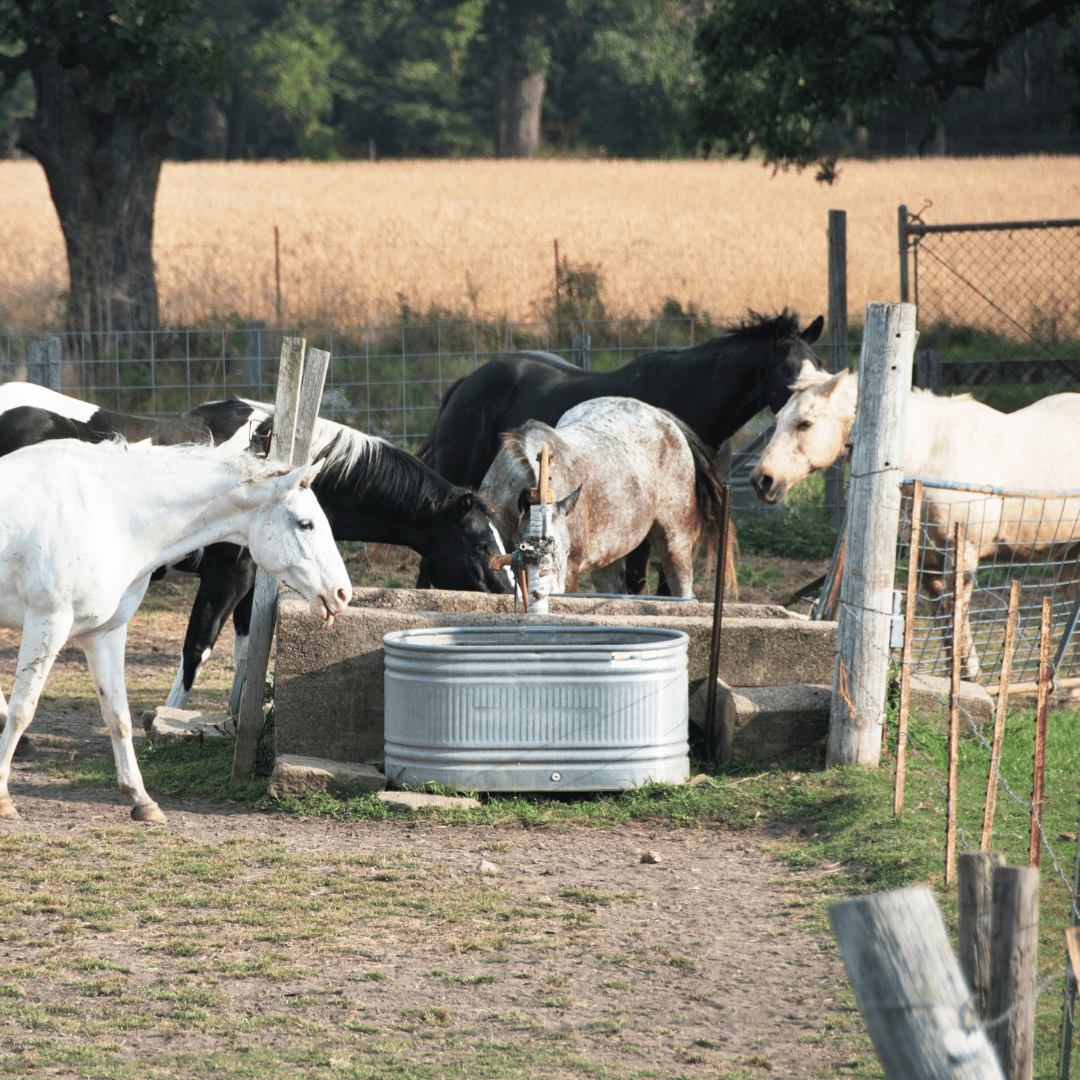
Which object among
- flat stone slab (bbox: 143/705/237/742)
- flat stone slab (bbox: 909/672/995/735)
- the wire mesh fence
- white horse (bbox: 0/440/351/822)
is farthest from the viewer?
the wire mesh fence

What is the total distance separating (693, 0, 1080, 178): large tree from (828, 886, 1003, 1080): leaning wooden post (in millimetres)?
11796

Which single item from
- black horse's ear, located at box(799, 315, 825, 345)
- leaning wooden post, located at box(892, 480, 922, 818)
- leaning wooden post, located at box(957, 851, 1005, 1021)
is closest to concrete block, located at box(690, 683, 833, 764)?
leaning wooden post, located at box(892, 480, 922, 818)

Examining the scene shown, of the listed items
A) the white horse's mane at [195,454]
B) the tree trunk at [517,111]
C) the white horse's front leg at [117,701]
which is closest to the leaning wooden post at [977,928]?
the white horse's mane at [195,454]

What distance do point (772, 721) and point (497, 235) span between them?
63.8 ft

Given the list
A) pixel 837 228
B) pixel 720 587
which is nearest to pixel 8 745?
pixel 720 587

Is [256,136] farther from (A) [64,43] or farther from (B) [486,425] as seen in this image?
(B) [486,425]

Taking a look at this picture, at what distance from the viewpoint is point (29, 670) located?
5215 millimetres

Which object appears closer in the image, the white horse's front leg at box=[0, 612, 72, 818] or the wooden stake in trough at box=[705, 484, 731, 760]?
the white horse's front leg at box=[0, 612, 72, 818]

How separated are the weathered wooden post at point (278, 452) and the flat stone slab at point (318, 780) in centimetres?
39

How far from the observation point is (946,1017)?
1818mm

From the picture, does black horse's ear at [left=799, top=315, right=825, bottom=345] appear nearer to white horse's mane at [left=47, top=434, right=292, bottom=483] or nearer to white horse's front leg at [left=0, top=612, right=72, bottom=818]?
white horse's mane at [left=47, top=434, right=292, bottom=483]

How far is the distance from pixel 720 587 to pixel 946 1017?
429 centimetres

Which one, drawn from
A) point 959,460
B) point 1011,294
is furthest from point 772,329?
point 1011,294

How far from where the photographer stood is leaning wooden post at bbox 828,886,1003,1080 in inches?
71.3
